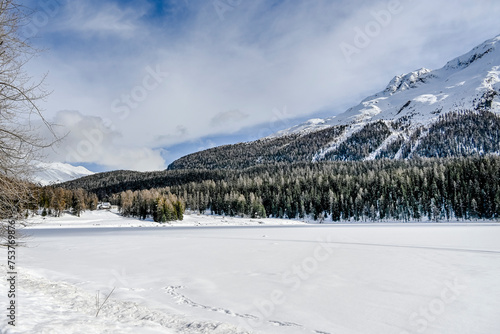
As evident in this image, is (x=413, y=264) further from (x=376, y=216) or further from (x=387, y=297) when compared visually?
(x=376, y=216)

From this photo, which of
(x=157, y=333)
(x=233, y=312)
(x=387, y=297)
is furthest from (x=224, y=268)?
(x=157, y=333)

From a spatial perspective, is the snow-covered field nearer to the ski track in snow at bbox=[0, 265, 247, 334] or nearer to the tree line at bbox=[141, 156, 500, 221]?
the ski track in snow at bbox=[0, 265, 247, 334]

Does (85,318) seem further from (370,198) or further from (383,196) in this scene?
(370,198)

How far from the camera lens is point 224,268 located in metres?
15.8

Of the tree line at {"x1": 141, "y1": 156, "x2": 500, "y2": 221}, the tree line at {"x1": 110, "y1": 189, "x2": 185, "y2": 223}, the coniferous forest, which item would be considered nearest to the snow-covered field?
the tree line at {"x1": 110, "y1": 189, "x2": 185, "y2": 223}

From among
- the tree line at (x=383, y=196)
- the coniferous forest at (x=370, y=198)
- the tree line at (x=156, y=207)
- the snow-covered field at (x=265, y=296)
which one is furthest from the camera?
the tree line at (x=156, y=207)

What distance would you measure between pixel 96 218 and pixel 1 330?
375ft

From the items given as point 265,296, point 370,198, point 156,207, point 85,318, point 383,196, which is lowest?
point 265,296

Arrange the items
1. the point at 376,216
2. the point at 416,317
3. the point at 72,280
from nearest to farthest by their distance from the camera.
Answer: the point at 416,317
the point at 72,280
the point at 376,216

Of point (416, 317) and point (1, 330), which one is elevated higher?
point (1, 330)

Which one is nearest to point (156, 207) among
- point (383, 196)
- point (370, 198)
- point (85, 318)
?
point (370, 198)

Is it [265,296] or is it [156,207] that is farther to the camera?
[156,207]

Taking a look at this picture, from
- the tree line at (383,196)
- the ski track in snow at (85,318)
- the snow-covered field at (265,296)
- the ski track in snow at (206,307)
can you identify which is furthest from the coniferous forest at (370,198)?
the ski track in snow at (85,318)

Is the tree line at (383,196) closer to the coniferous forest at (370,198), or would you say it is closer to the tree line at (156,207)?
the coniferous forest at (370,198)
